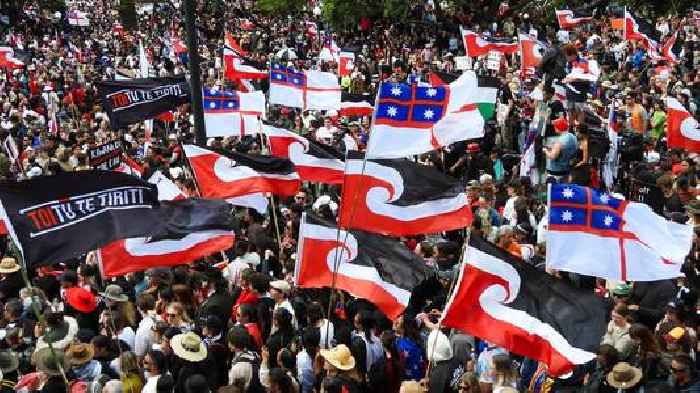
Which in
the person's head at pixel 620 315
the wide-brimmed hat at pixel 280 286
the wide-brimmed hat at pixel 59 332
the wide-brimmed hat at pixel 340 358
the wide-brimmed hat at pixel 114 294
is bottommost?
the wide-brimmed hat at pixel 59 332

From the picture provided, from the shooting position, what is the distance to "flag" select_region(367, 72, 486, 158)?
28.4 ft

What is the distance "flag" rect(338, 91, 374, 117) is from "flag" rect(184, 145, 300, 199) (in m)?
6.81

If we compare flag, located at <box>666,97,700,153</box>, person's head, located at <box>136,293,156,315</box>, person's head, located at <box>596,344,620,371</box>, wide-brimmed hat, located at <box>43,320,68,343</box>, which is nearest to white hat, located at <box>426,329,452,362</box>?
person's head, located at <box>596,344,620,371</box>

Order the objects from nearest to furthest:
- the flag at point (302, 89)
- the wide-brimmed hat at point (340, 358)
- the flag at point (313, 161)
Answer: the wide-brimmed hat at point (340, 358) → the flag at point (313, 161) → the flag at point (302, 89)

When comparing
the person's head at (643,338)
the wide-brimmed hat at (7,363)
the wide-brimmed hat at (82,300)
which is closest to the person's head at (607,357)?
the person's head at (643,338)

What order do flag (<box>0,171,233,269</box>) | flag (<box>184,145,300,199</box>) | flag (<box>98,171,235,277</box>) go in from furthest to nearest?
flag (<box>184,145,300,199</box>) < flag (<box>98,171,235,277</box>) < flag (<box>0,171,233,269</box>)

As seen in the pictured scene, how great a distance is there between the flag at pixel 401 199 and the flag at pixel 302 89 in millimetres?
8210

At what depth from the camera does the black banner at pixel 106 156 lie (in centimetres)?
1370

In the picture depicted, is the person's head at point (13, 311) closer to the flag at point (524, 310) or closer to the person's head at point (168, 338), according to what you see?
the person's head at point (168, 338)

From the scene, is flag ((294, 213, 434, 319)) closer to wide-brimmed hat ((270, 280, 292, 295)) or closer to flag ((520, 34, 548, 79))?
wide-brimmed hat ((270, 280, 292, 295))

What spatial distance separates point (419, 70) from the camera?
2692cm

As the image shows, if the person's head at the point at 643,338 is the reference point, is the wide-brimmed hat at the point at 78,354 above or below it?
below

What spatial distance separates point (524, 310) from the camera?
21.7 ft

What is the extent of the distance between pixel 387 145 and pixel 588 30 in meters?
24.4
